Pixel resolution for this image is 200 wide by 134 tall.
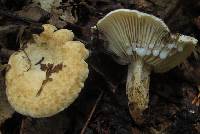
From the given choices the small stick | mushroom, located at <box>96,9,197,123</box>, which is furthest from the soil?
mushroom, located at <box>96,9,197,123</box>

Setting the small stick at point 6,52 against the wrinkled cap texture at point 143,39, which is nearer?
the wrinkled cap texture at point 143,39

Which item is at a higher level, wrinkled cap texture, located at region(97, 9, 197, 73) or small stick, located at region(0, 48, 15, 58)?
wrinkled cap texture, located at region(97, 9, 197, 73)

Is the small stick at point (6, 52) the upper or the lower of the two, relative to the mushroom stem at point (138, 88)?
upper

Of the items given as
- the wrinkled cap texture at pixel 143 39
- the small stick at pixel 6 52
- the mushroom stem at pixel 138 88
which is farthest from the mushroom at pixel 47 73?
the mushroom stem at pixel 138 88

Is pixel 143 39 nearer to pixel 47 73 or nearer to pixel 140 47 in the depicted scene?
pixel 140 47

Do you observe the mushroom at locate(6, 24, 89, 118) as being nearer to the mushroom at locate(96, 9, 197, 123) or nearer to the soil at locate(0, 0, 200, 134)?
the soil at locate(0, 0, 200, 134)

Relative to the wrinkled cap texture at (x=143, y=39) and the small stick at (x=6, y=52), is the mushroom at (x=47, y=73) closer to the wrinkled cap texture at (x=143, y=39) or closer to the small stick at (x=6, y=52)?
the small stick at (x=6, y=52)
